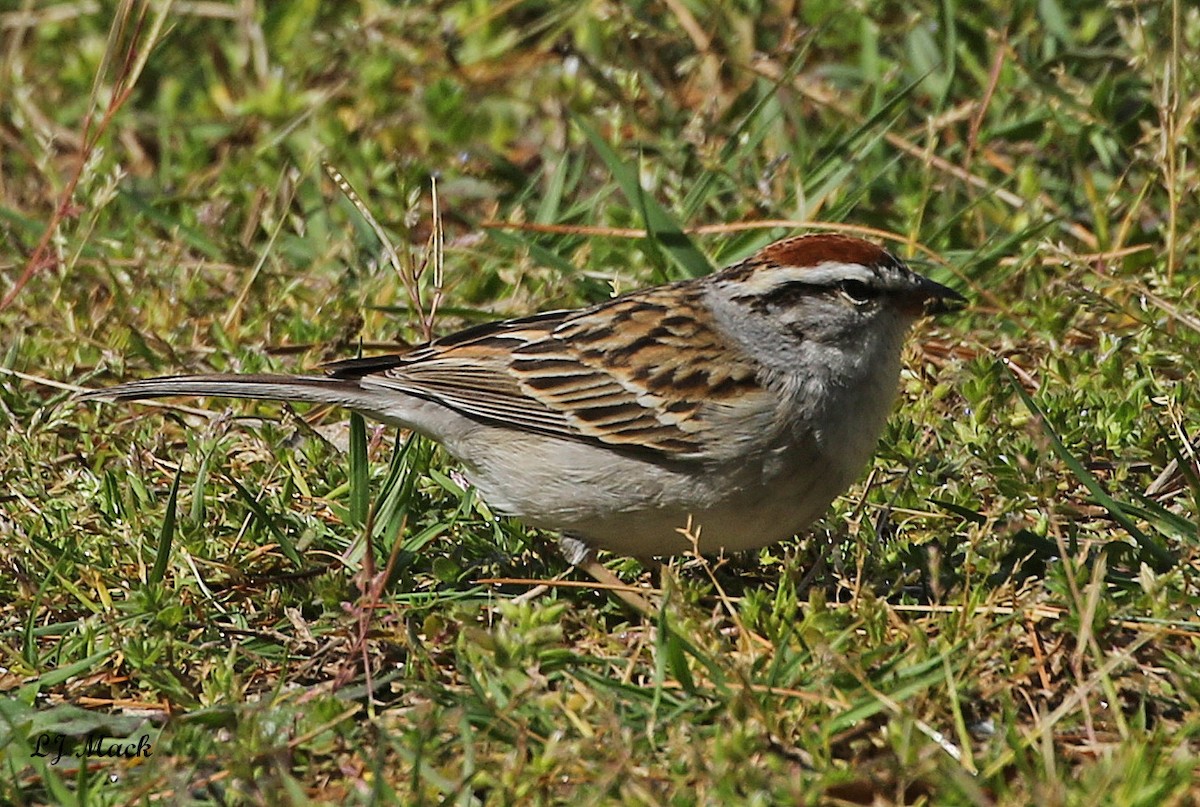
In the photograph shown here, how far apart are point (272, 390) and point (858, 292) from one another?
57.8 inches

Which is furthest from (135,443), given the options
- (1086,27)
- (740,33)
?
(1086,27)

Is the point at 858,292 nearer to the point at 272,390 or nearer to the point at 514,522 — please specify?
the point at 514,522

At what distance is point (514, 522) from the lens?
4438 millimetres

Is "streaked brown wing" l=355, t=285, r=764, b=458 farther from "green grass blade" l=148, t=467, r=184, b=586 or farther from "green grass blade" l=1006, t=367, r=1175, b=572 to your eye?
"green grass blade" l=1006, t=367, r=1175, b=572

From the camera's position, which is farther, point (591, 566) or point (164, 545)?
point (591, 566)

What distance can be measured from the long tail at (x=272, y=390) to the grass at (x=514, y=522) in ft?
0.27

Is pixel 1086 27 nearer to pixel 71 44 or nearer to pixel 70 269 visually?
pixel 70 269

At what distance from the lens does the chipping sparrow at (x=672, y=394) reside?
3.89 m

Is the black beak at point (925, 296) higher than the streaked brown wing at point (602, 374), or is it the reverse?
the black beak at point (925, 296)

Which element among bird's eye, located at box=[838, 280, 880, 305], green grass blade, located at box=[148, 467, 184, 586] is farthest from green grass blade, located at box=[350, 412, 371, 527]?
bird's eye, located at box=[838, 280, 880, 305]

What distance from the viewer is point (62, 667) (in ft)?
12.3
